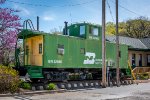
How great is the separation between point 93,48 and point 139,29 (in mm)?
47596

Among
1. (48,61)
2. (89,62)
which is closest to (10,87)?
(48,61)

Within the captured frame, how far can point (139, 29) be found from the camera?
69.6 metres

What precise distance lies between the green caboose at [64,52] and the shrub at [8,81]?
226 cm

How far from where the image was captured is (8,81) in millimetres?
16625

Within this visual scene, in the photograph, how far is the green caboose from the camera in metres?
20.2

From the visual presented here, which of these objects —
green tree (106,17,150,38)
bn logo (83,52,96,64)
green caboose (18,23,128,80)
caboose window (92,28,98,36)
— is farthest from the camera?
green tree (106,17,150,38)

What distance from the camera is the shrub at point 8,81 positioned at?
650 inches

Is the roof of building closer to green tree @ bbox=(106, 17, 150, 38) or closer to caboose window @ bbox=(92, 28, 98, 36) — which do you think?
caboose window @ bbox=(92, 28, 98, 36)

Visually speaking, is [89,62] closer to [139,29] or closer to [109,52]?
[109,52]

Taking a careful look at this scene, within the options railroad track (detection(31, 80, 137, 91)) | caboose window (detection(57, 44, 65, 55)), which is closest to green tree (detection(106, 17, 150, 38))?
railroad track (detection(31, 80, 137, 91))

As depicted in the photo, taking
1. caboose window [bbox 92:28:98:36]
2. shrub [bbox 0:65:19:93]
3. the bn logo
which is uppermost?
caboose window [bbox 92:28:98:36]

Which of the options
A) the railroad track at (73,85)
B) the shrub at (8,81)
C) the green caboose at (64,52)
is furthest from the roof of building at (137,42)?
the shrub at (8,81)

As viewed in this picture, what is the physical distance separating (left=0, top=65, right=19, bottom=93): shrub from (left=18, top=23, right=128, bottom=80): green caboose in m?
2.26

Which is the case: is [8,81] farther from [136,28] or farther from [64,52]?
[136,28]
